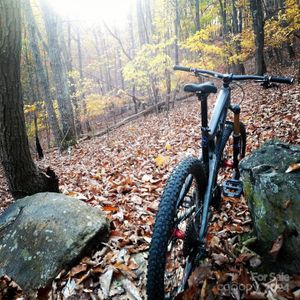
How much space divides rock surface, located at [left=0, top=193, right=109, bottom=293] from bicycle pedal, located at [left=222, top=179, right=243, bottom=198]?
148cm

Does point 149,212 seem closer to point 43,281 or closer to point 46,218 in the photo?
point 46,218

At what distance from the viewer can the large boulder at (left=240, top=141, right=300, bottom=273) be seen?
2367 millimetres

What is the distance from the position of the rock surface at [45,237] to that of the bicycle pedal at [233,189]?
1480 mm

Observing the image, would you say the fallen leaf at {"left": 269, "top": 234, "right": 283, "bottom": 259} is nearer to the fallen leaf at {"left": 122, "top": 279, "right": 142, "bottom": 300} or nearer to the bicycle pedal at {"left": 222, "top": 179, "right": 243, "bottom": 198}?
the bicycle pedal at {"left": 222, "top": 179, "right": 243, "bottom": 198}

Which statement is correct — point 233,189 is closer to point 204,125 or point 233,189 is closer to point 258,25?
point 204,125

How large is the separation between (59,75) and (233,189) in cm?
955

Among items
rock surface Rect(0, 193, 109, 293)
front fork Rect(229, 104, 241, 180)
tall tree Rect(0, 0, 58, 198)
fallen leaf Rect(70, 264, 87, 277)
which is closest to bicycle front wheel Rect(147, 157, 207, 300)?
fallen leaf Rect(70, 264, 87, 277)

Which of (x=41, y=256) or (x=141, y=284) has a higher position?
(x=41, y=256)

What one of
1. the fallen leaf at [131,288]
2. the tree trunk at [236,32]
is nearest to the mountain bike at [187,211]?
the fallen leaf at [131,288]

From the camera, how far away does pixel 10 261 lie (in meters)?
2.85

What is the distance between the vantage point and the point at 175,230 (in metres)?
2.17

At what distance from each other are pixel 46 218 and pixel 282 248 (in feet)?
7.89

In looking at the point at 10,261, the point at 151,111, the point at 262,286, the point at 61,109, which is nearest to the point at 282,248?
the point at 262,286

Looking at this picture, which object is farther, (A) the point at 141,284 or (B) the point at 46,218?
(B) the point at 46,218
